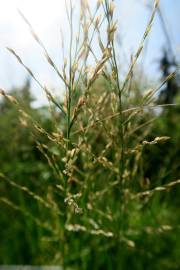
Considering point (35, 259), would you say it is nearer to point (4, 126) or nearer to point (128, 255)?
point (128, 255)

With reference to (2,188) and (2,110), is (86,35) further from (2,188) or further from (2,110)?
(2,110)

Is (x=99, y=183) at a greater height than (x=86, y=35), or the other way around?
(x=86, y=35)

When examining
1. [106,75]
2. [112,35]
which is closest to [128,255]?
[106,75]

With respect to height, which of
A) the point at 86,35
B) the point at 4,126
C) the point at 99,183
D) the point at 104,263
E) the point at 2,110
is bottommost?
the point at 104,263

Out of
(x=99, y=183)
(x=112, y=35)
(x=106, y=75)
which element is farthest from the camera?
(x=99, y=183)

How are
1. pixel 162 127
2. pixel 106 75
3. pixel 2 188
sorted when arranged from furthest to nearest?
pixel 162 127 < pixel 2 188 < pixel 106 75

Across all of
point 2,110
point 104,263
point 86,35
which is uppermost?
point 2,110

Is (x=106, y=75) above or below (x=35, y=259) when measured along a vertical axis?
above

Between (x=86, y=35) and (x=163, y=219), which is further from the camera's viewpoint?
(x=163, y=219)

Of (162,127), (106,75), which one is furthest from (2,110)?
(106,75)
